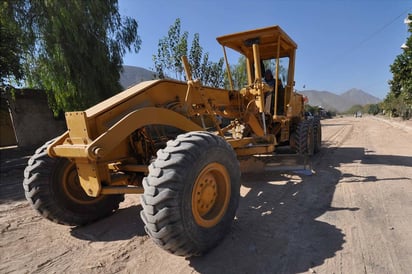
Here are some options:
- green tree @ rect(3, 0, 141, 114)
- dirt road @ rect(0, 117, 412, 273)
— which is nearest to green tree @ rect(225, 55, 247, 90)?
green tree @ rect(3, 0, 141, 114)

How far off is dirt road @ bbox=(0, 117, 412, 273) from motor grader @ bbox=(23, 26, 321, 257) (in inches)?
11.0

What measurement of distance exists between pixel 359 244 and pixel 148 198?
90.8 inches

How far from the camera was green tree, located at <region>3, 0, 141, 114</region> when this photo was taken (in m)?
11.9

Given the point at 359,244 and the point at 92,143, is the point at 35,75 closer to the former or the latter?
the point at 92,143

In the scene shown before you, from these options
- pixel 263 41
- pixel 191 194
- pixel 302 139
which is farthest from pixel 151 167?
pixel 302 139

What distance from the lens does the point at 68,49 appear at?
12297 millimetres

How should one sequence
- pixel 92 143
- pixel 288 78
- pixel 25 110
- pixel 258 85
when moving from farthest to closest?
pixel 25 110 → pixel 288 78 → pixel 258 85 → pixel 92 143

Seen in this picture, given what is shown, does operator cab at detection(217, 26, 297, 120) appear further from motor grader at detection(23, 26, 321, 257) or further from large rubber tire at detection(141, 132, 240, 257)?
large rubber tire at detection(141, 132, 240, 257)

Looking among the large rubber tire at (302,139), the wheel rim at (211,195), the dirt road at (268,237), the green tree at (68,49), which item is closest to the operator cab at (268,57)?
the large rubber tire at (302,139)

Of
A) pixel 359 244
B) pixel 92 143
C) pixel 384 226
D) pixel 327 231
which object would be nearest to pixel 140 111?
pixel 92 143

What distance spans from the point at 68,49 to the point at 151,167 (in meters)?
12.2

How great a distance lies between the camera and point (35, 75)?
12.5 meters

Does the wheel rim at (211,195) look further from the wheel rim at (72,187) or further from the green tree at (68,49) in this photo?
the green tree at (68,49)

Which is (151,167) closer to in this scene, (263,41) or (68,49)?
(263,41)
